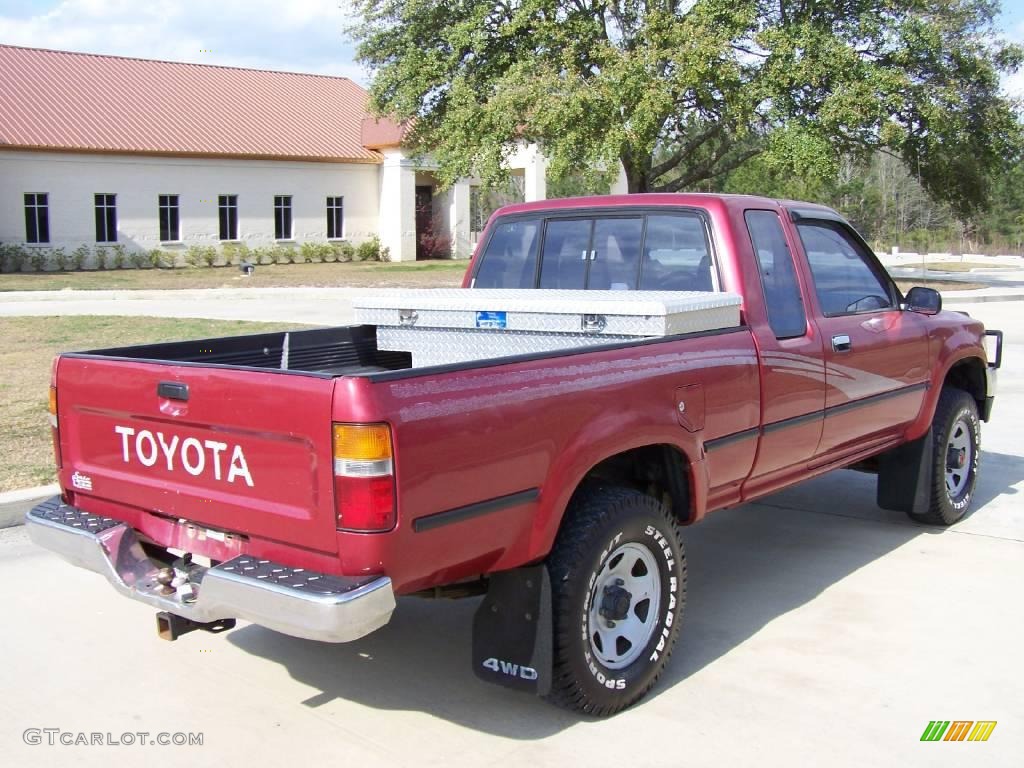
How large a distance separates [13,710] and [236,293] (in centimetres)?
2225

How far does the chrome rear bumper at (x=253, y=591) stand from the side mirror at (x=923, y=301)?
390 centimetres

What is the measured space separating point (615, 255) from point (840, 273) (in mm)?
1252

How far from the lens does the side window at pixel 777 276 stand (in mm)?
5160

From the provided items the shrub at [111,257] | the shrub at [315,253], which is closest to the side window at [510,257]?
the shrub at [111,257]

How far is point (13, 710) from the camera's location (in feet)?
13.8

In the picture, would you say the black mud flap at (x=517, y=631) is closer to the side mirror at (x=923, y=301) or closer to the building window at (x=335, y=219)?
the side mirror at (x=923, y=301)

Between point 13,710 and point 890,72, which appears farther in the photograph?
point 890,72

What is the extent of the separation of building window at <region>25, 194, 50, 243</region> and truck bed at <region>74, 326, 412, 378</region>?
3390cm

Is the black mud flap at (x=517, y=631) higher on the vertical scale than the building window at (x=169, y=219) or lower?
lower

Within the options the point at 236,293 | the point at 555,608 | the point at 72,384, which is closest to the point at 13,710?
the point at 72,384

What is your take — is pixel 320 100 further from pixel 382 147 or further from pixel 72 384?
pixel 72 384

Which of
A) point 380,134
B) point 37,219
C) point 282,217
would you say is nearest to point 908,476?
point 37,219

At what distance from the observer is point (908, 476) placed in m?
6.40

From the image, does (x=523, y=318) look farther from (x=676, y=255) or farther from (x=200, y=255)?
(x=200, y=255)
